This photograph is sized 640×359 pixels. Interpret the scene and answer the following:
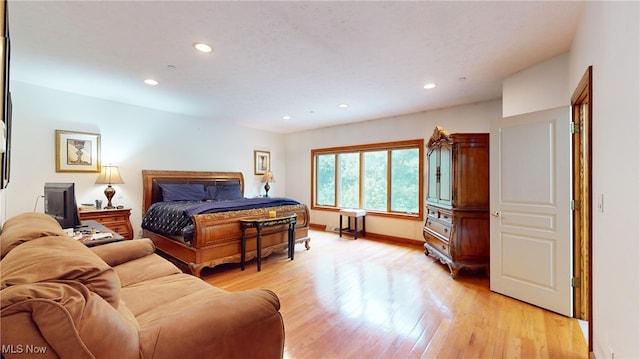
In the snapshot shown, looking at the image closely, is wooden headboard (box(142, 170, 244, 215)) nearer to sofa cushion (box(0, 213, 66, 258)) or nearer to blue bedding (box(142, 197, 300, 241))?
blue bedding (box(142, 197, 300, 241))

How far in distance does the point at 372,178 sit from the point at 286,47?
3.75 meters

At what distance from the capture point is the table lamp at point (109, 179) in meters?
4.13

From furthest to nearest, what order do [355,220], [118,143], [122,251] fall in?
[355,220] < [118,143] < [122,251]

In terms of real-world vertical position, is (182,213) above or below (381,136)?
below

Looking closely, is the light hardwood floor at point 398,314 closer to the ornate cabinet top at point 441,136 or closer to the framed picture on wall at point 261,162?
the ornate cabinet top at point 441,136

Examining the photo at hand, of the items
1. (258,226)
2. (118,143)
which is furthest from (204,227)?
(118,143)

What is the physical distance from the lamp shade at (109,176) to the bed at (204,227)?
0.50 metres

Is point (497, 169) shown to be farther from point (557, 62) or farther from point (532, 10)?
point (532, 10)

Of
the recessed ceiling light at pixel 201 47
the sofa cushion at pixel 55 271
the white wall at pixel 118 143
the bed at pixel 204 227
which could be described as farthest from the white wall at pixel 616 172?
the white wall at pixel 118 143

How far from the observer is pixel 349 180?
244 inches

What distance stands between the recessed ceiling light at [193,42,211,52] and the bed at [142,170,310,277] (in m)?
1.87

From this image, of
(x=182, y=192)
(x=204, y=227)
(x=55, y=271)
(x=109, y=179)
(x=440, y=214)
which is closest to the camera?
(x=55, y=271)

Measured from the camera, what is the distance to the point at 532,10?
2004 millimetres

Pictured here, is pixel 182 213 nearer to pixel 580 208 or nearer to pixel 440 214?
pixel 440 214
